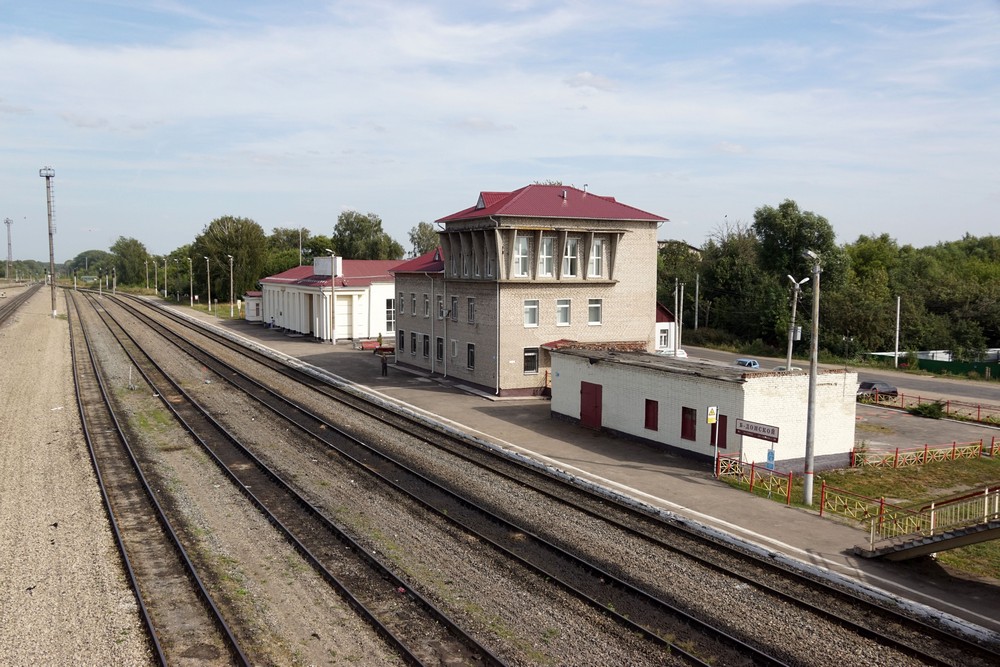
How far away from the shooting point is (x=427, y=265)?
48281 millimetres

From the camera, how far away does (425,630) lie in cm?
1295

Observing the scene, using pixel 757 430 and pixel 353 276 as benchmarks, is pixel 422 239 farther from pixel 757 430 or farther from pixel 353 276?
pixel 757 430

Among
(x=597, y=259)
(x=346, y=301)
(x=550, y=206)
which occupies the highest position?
(x=550, y=206)

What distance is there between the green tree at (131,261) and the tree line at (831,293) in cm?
14722

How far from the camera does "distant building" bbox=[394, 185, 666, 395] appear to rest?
37344 millimetres

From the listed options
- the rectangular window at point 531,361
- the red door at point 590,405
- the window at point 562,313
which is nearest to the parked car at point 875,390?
the window at point 562,313

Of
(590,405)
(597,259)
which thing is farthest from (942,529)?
(597,259)

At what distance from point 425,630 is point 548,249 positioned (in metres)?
27.1

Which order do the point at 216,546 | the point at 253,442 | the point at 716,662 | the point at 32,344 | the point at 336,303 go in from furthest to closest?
the point at 336,303, the point at 32,344, the point at 253,442, the point at 216,546, the point at 716,662

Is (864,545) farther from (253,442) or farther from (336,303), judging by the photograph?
(336,303)

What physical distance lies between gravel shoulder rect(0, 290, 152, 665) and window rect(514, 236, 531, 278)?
19.9 meters

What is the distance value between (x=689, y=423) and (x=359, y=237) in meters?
109

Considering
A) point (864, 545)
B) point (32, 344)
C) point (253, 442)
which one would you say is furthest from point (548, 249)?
point (32, 344)

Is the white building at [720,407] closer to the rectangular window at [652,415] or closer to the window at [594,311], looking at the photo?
the rectangular window at [652,415]
